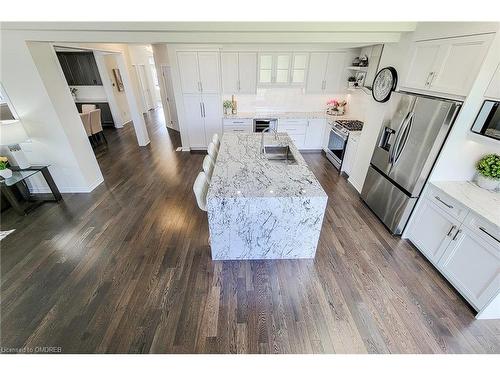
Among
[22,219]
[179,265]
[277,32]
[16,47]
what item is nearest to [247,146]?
[277,32]

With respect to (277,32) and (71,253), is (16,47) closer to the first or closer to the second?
(71,253)

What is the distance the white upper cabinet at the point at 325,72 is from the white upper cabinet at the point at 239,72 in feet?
4.07

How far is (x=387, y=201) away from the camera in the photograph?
2.81 m

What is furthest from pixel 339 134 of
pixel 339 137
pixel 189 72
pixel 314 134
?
pixel 189 72

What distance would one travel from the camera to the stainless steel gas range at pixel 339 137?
4.12 meters

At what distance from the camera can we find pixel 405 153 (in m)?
2.47

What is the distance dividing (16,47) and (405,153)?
4.84 m

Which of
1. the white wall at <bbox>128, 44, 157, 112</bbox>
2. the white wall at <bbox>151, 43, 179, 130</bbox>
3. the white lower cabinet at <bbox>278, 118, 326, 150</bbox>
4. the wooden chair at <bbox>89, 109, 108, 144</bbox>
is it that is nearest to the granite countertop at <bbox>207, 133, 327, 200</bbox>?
the white lower cabinet at <bbox>278, 118, 326, 150</bbox>

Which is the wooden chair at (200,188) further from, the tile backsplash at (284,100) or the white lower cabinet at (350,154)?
the tile backsplash at (284,100)

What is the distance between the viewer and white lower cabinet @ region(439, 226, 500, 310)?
1.72 meters

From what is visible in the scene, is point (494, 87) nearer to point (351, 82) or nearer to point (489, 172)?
point (489, 172)

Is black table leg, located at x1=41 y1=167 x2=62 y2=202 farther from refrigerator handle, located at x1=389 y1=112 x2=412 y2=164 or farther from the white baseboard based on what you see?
refrigerator handle, located at x1=389 y1=112 x2=412 y2=164

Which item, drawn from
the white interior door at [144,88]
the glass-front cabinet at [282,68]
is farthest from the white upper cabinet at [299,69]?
the white interior door at [144,88]

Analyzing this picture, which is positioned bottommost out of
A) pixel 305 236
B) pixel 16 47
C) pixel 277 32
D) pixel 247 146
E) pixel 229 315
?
→ pixel 229 315
